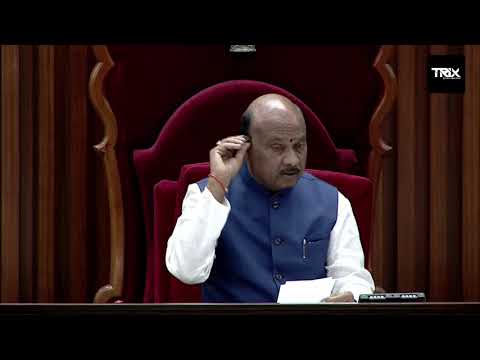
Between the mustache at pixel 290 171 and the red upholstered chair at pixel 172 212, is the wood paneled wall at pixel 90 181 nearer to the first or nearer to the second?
the red upholstered chair at pixel 172 212

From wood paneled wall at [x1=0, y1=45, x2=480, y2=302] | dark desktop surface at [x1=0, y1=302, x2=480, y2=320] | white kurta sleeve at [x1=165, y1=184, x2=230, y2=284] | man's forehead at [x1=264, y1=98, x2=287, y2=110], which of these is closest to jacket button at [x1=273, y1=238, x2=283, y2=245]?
white kurta sleeve at [x1=165, y1=184, x2=230, y2=284]

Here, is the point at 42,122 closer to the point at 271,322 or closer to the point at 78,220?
the point at 78,220

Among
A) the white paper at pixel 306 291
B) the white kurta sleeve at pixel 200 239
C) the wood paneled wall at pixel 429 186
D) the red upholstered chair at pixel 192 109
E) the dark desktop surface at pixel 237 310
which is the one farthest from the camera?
the wood paneled wall at pixel 429 186

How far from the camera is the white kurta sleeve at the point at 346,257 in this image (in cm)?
134

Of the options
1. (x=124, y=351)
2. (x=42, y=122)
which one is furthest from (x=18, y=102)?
(x=124, y=351)

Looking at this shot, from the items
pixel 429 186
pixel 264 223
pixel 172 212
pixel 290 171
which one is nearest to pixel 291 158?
pixel 290 171

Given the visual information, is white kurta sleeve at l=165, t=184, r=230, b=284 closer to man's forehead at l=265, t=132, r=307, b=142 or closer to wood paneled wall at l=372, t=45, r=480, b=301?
man's forehead at l=265, t=132, r=307, b=142

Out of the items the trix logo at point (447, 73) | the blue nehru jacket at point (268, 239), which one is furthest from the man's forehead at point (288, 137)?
the trix logo at point (447, 73)

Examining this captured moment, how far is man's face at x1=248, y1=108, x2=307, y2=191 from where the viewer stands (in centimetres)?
135

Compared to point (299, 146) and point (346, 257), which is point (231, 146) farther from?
point (346, 257)

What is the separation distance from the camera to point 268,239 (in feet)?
4.59

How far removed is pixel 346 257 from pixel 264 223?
148 mm

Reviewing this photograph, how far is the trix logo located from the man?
24 cm

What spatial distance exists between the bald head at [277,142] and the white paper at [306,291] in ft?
0.64
